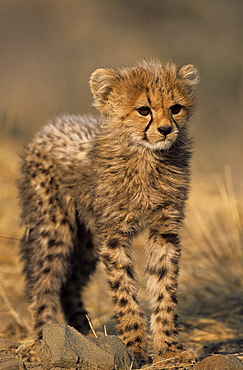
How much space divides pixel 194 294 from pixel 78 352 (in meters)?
2.39

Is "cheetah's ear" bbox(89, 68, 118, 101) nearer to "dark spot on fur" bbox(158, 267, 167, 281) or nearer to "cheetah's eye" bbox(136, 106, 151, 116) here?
"cheetah's eye" bbox(136, 106, 151, 116)

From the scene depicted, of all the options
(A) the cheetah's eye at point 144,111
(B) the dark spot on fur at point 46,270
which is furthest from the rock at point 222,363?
(B) the dark spot on fur at point 46,270

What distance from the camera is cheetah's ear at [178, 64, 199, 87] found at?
4422 mm

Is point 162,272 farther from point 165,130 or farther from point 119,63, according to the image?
point 119,63

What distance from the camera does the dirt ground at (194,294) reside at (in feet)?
16.6

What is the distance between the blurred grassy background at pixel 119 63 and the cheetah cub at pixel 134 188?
1723 millimetres

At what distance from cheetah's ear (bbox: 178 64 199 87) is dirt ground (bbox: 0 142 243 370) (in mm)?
1602

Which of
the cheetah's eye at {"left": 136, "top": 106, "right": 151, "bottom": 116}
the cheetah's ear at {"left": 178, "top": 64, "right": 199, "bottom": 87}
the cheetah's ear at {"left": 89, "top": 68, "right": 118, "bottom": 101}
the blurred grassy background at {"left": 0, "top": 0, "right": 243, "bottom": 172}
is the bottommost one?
the cheetah's eye at {"left": 136, "top": 106, "right": 151, "bottom": 116}

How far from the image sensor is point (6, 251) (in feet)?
23.2

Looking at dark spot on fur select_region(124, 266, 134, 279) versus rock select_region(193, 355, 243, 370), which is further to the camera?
dark spot on fur select_region(124, 266, 134, 279)

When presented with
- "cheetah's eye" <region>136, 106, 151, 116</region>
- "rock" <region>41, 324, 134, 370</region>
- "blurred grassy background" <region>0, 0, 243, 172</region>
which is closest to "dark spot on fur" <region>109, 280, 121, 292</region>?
"rock" <region>41, 324, 134, 370</region>

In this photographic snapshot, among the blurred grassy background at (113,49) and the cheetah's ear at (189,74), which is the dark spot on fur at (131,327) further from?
the blurred grassy background at (113,49)

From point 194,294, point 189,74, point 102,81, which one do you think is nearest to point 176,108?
point 189,74

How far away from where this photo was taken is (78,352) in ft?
12.1
